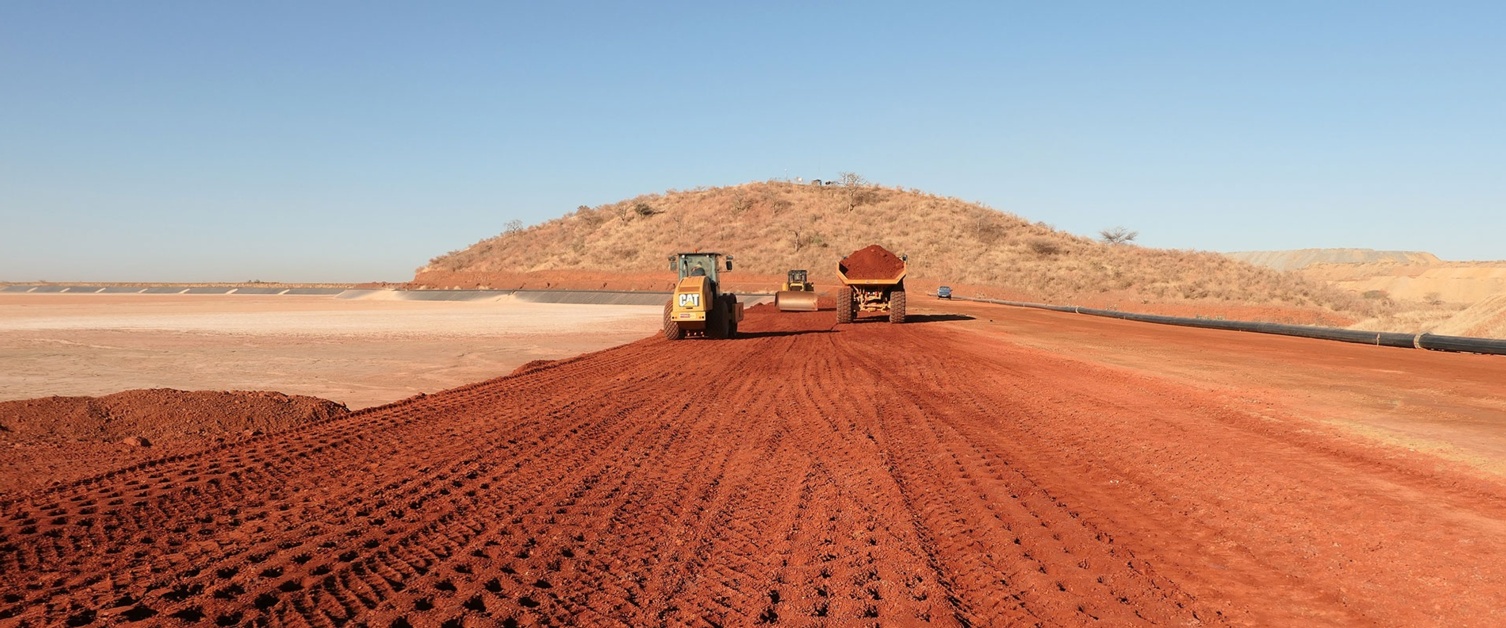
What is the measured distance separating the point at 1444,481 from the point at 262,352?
73.4 ft

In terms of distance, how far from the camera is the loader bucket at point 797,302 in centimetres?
3641

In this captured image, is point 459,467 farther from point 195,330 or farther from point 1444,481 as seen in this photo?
point 195,330

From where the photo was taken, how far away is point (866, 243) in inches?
3354

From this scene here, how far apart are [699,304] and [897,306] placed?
959 centimetres

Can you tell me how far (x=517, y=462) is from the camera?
8344 mm

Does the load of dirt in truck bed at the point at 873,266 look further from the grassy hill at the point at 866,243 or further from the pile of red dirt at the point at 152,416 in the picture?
the grassy hill at the point at 866,243

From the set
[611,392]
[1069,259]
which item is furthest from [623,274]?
[611,392]

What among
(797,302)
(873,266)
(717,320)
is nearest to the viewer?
(717,320)

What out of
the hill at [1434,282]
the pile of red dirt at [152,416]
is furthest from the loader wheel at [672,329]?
the hill at [1434,282]

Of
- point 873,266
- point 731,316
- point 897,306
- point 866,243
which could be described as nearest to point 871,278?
point 873,266

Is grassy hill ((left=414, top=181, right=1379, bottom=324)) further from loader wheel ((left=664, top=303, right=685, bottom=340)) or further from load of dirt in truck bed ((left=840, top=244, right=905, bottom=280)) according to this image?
loader wheel ((left=664, top=303, right=685, bottom=340))

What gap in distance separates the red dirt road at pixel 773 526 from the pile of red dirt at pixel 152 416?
1.14 metres

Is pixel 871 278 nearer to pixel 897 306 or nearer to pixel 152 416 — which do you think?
pixel 897 306

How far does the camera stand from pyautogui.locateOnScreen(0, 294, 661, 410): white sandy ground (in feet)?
48.9
